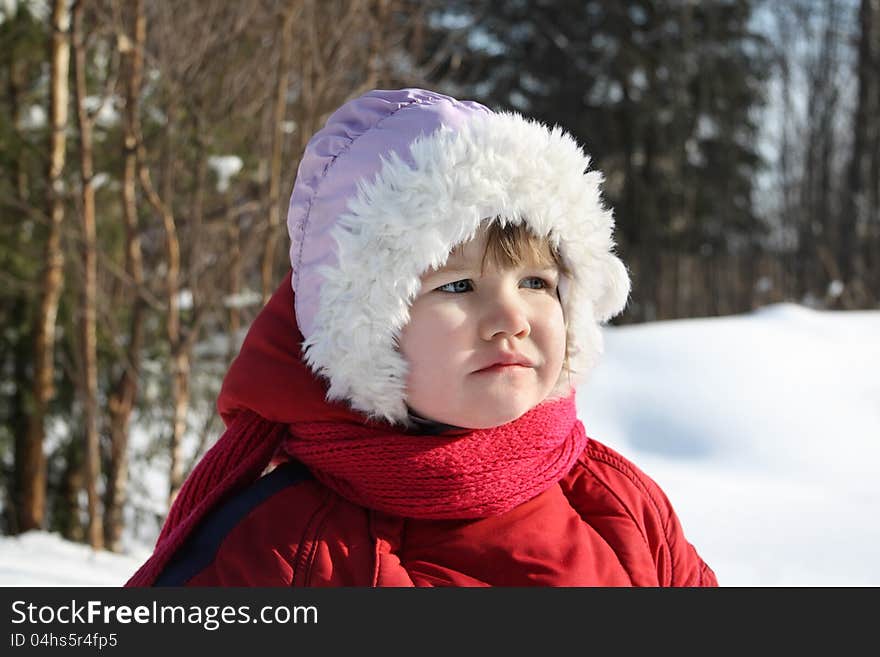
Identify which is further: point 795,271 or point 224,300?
point 795,271

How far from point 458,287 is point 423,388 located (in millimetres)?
171

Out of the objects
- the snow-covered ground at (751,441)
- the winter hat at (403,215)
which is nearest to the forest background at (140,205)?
the snow-covered ground at (751,441)

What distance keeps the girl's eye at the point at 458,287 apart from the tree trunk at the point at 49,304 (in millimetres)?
3800

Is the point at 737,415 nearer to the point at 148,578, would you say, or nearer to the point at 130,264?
the point at 130,264

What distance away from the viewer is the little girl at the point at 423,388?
4.90 ft

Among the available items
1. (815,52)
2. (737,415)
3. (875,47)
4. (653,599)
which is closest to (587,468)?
(653,599)

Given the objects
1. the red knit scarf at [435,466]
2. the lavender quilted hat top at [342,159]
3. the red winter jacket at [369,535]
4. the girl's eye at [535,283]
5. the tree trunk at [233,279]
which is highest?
the tree trunk at [233,279]

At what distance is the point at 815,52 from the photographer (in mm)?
19172

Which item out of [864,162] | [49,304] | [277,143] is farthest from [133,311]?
[864,162]

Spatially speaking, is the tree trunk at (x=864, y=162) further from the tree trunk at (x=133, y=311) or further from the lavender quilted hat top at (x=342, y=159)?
the lavender quilted hat top at (x=342, y=159)

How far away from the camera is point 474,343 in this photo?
4.91 ft

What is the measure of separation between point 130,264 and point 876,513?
3.70 m

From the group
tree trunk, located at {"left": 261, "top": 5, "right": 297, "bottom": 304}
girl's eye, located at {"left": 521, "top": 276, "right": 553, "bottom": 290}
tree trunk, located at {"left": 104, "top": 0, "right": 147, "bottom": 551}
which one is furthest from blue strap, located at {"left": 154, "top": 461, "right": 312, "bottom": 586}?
tree trunk, located at {"left": 104, "top": 0, "right": 147, "bottom": 551}

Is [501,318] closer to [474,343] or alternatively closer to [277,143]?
[474,343]
